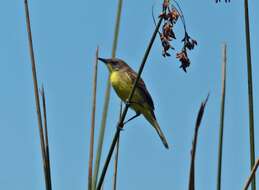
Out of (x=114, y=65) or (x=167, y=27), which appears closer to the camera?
(x=167, y=27)

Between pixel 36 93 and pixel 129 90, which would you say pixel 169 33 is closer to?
pixel 36 93

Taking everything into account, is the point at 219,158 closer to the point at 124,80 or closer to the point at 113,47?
the point at 113,47

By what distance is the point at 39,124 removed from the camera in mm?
2732

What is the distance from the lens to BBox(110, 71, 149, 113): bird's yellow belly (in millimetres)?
5793

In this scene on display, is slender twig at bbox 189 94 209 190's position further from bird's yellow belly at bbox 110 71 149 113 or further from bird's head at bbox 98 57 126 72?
bird's head at bbox 98 57 126 72

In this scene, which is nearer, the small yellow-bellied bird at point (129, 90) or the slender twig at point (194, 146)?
the slender twig at point (194, 146)

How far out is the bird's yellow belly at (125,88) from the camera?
5793 mm

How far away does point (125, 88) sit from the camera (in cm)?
584

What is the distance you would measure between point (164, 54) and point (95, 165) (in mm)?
673

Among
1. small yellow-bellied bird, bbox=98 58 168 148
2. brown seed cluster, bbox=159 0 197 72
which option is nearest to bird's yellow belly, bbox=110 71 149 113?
small yellow-bellied bird, bbox=98 58 168 148

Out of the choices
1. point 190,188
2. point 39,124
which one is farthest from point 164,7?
point 190,188

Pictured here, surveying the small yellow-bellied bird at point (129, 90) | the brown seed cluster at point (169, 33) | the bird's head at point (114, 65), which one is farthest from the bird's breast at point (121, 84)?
the brown seed cluster at point (169, 33)

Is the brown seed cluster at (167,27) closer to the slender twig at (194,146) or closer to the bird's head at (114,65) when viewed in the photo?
the slender twig at (194,146)

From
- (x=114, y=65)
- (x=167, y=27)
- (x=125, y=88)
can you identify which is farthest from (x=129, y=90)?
(x=167, y=27)
